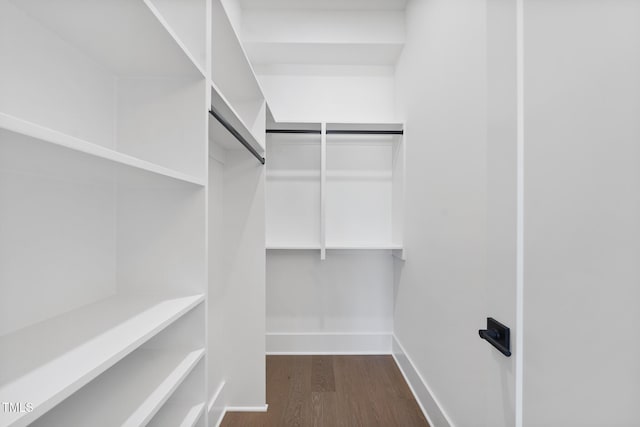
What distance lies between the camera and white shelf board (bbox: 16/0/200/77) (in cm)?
58

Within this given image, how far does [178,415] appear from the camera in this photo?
2.73ft

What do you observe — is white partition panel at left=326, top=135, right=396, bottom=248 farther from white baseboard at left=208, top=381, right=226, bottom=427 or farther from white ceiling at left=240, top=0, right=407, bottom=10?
white baseboard at left=208, top=381, right=226, bottom=427

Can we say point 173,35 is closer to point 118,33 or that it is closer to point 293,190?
point 118,33

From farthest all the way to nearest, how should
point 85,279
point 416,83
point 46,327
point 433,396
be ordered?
point 416,83
point 433,396
point 85,279
point 46,327

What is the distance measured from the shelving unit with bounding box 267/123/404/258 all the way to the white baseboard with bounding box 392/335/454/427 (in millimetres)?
845

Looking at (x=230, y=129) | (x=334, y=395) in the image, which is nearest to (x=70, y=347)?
(x=230, y=129)

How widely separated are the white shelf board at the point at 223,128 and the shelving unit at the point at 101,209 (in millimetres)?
149

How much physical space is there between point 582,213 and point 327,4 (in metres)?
2.08

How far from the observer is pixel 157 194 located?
0.85m

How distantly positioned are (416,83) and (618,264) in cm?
155

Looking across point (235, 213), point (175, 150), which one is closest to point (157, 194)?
point (175, 150)

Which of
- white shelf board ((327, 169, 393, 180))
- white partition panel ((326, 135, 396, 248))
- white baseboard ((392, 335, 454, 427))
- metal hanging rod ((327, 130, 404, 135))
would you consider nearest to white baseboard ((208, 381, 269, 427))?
white baseboard ((392, 335, 454, 427))

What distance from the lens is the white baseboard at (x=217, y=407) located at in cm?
136

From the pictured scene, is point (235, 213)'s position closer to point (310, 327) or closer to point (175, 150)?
point (175, 150)
